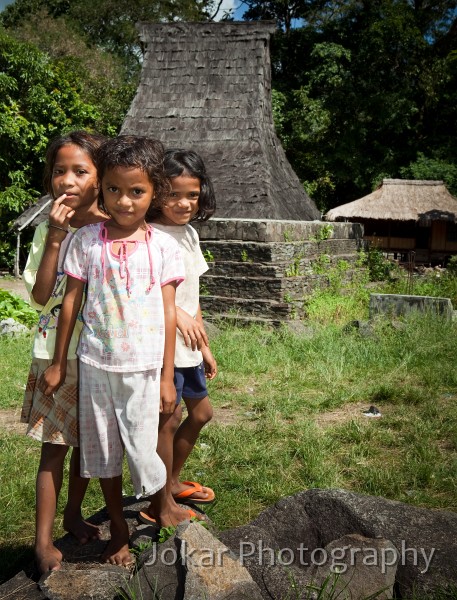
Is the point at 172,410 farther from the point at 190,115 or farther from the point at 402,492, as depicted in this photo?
the point at 190,115

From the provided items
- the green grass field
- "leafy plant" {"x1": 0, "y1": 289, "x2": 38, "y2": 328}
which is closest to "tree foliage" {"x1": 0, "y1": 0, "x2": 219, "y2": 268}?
"leafy plant" {"x1": 0, "y1": 289, "x2": 38, "y2": 328}

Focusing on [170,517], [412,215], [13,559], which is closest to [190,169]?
[170,517]

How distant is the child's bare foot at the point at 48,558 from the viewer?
7.53 ft

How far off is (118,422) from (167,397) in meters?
0.21

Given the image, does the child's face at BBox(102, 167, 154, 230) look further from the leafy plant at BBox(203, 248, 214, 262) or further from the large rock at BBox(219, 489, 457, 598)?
the leafy plant at BBox(203, 248, 214, 262)

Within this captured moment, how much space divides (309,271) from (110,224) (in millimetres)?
6827

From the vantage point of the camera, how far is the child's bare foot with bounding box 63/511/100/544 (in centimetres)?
257

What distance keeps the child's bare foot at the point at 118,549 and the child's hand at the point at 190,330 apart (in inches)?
28.9

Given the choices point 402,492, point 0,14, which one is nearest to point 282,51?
point 0,14

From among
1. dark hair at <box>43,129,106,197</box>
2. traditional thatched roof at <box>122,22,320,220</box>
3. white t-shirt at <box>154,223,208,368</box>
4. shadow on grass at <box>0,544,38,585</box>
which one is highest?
traditional thatched roof at <box>122,22,320,220</box>

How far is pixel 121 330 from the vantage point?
2264 millimetres

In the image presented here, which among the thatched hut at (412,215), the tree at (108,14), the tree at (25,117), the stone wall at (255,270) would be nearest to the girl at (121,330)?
the stone wall at (255,270)

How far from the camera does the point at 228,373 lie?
5.88 m

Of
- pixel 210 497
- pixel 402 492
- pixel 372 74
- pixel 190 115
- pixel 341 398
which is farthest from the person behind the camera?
pixel 372 74
